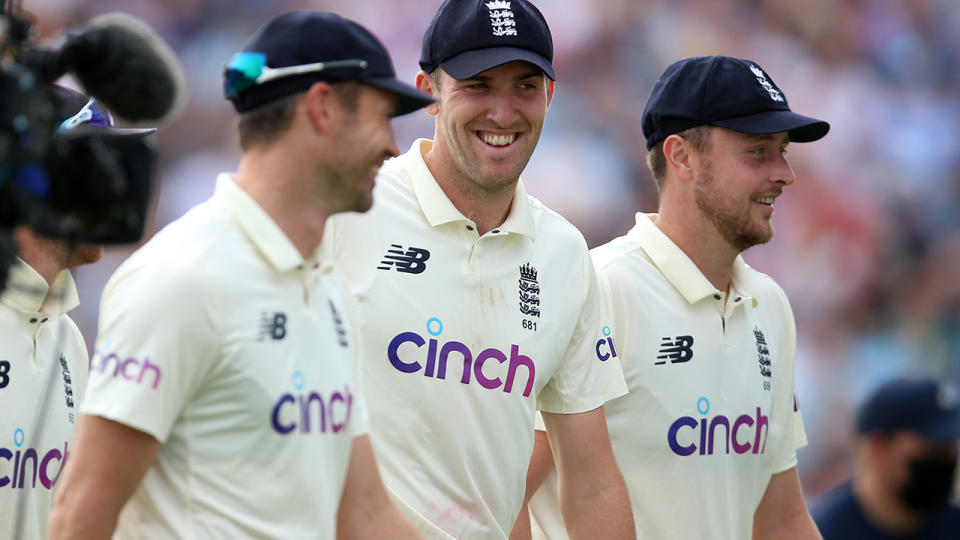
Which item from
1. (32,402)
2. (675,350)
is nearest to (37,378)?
(32,402)

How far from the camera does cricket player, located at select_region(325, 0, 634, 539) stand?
3.89 m

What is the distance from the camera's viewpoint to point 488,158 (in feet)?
13.5

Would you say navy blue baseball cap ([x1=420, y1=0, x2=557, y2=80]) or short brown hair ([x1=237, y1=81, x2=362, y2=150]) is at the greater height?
navy blue baseball cap ([x1=420, y1=0, x2=557, y2=80])

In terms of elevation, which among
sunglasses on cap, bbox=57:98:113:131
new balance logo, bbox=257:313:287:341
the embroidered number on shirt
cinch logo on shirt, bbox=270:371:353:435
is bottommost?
the embroidered number on shirt

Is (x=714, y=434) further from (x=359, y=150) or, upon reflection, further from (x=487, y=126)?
(x=359, y=150)

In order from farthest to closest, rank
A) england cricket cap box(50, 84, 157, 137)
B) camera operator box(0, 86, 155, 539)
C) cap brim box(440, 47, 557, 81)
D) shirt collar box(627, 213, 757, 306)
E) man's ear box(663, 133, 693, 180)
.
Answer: man's ear box(663, 133, 693, 180) < shirt collar box(627, 213, 757, 306) < england cricket cap box(50, 84, 157, 137) < cap brim box(440, 47, 557, 81) < camera operator box(0, 86, 155, 539)

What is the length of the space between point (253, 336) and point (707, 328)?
221 cm

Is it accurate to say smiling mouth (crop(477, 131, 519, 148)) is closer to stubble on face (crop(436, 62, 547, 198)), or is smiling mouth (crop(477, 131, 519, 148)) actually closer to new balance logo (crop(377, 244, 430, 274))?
stubble on face (crop(436, 62, 547, 198))

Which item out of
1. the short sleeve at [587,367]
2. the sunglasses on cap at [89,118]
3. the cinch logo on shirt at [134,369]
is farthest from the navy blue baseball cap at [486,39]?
the cinch logo on shirt at [134,369]

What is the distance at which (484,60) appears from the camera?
4.12 meters

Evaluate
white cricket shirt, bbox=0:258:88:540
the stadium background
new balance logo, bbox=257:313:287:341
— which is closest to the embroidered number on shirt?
white cricket shirt, bbox=0:258:88:540

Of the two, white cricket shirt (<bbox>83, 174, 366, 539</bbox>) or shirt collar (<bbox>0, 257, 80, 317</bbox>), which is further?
shirt collar (<bbox>0, 257, 80, 317</bbox>)

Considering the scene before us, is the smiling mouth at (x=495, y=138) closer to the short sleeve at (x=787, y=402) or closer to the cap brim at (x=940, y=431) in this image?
the short sleeve at (x=787, y=402)

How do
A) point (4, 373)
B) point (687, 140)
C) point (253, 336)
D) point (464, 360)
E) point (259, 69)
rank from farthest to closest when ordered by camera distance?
point (687, 140), point (4, 373), point (464, 360), point (259, 69), point (253, 336)
